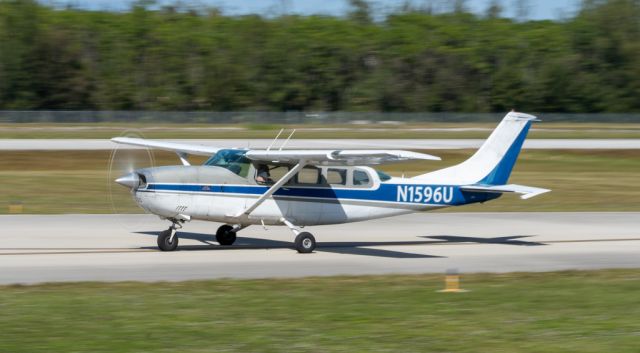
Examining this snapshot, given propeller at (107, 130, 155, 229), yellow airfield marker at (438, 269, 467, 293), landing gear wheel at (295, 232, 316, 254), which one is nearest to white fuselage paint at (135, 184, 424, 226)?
propeller at (107, 130, 155, 229)

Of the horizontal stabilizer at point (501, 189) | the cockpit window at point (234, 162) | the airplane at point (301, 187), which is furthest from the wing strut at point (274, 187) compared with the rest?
the horizontal stabilizer at point (501, 189)

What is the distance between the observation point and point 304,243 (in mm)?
19047

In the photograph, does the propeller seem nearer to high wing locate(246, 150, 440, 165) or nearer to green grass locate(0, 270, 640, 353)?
high wing locate(246, 150, 440, 165)

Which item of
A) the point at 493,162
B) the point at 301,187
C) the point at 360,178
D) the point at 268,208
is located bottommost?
Answer: the point at 268,208

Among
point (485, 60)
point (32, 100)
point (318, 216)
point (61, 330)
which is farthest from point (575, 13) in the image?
point (61, 330)

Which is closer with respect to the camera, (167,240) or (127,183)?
(127,183)

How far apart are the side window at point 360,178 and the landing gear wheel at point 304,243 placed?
144 cm

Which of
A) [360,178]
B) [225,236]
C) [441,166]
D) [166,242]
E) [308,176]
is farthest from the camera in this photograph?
[441,166]

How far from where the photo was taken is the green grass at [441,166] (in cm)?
2861

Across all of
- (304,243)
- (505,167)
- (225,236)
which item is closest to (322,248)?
(304,243)

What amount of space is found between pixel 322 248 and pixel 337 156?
2.95 meters

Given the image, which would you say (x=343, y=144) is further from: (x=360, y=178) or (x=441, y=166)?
(x=360, y=178)

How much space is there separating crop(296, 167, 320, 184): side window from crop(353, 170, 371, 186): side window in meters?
0.77

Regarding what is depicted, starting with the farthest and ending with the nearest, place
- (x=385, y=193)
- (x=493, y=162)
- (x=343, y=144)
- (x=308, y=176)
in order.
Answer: (x=343, y=144) < (x=493, y=162) < (x=385, y=193) < (x=308, y=176)
